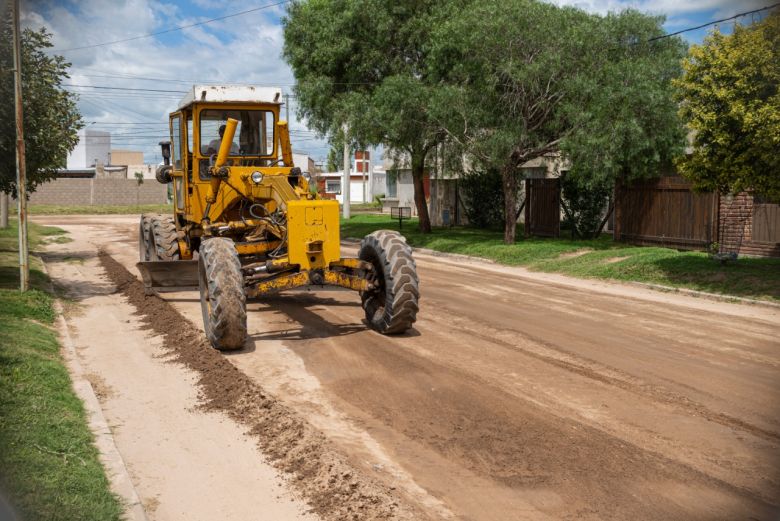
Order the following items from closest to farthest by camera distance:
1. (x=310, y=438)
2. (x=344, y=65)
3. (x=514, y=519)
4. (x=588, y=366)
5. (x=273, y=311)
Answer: (x=514, y=519), (x=310, y=438), (x=588, y=366), (x=273, y=311), (x=344, y=65)

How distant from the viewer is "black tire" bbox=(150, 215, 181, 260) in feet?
46.3

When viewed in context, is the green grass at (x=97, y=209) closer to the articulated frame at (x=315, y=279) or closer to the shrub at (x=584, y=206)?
the shrub at (x=584, y=206)

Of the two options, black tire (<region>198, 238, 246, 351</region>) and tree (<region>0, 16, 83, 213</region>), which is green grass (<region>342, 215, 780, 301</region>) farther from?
tree (<region>0, 16, 83, 213</region>)

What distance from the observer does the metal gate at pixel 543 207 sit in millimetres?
26969

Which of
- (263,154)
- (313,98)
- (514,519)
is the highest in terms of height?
(313,98)

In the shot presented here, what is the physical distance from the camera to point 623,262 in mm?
18766

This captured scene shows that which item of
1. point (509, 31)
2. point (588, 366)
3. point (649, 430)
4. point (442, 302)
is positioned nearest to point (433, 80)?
point (509, 31)

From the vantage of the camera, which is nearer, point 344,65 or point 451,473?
point 451,473

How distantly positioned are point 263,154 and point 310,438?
24.3 feet

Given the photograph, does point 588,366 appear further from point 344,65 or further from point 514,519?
point 344,65

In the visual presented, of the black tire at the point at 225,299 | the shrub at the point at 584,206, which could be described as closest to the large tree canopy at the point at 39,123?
the black tire at the point at 225,299

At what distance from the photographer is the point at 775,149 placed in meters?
13.8

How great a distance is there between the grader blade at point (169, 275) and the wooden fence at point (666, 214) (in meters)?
13.9

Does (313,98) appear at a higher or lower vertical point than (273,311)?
higher
